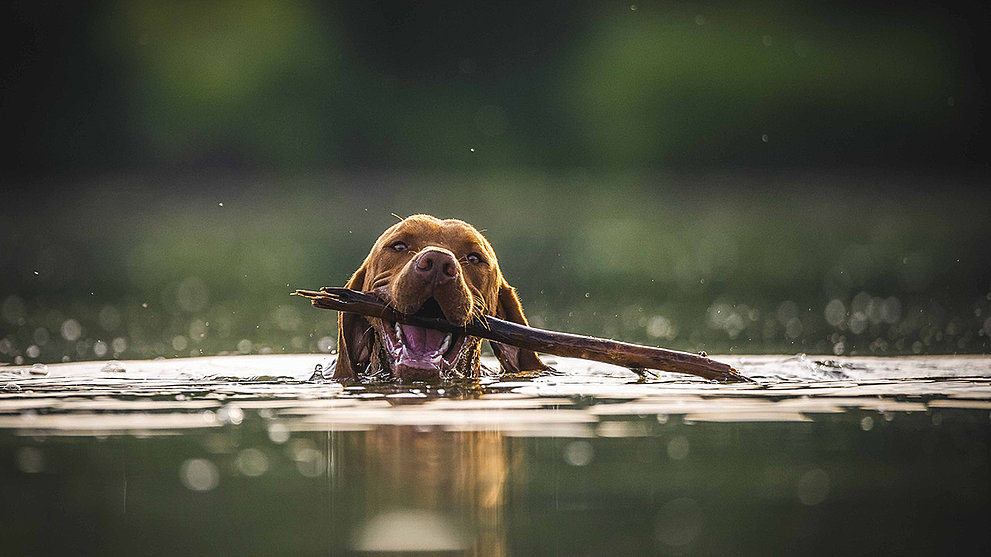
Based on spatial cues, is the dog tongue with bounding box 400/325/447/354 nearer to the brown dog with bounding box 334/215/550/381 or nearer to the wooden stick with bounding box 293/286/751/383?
the brown dog with bounding box 334/215/550/381

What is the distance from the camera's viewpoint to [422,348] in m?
6.59

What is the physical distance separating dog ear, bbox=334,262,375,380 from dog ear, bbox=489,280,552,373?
75 centimetres

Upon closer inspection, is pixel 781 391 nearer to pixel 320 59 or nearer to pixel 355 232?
pixel 355 232

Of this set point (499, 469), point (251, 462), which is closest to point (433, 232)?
point (251, 462)

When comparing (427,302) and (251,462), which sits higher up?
(427,302)

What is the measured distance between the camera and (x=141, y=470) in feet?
13.1

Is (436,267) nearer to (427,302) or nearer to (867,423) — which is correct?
(427,302)

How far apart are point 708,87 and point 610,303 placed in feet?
58.4

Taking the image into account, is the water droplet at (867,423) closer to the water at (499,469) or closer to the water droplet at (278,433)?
the water at (499,469)

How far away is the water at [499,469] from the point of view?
123 inches

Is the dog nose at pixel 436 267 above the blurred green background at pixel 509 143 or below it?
below

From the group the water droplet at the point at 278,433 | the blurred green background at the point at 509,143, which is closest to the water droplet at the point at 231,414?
the water droplet at the point at 278,433

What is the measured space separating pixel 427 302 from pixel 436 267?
36 cm

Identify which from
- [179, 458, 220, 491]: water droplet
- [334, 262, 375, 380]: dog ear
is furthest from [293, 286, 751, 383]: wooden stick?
[179, 458, 220, 491]: water droplet
